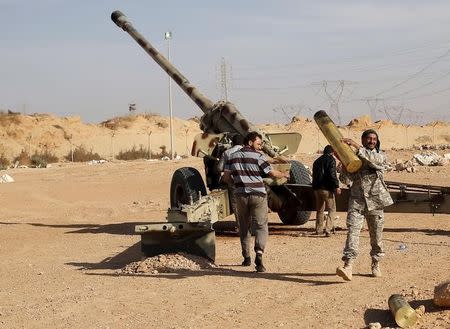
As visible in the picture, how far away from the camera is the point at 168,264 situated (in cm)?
874

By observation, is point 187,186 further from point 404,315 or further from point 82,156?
point 82,156

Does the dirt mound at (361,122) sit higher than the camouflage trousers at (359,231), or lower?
higher

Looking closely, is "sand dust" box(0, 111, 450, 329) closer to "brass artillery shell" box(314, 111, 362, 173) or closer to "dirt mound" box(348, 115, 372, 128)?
"brass artillery shell" box(314, 111, 362, 173)

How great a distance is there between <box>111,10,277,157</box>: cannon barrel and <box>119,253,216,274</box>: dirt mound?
3515 mm

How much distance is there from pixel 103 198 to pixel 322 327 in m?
14.1

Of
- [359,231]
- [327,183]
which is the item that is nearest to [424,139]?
[327,183]

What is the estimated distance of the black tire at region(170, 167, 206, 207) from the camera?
1204 centimetres

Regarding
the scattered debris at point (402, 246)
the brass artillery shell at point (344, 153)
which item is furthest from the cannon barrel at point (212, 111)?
the brass artillery shell at point (344, 153)

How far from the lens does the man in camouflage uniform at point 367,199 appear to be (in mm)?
7320

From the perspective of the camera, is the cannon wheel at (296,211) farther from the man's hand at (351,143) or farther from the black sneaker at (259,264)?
the man's hand at (351,143)

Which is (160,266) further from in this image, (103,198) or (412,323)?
(103,198)

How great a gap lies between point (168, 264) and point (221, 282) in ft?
3.97

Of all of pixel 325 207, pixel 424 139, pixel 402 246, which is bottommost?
pixel 402 246

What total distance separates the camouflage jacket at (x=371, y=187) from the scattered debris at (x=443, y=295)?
54.8 inches
